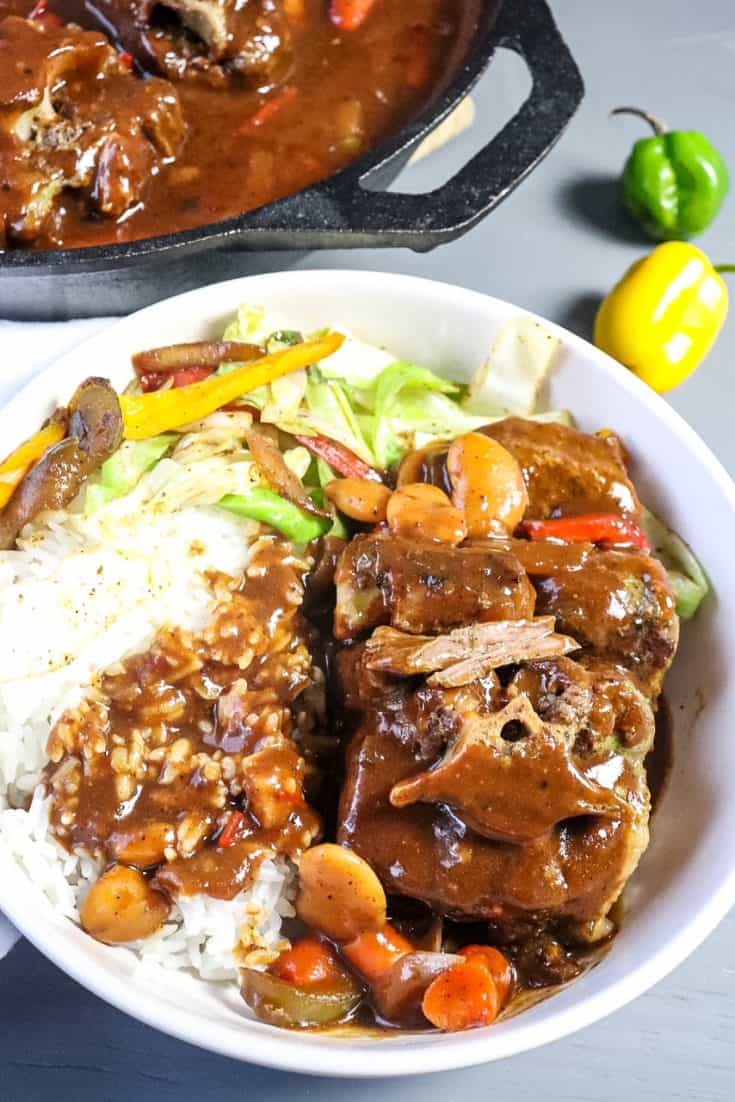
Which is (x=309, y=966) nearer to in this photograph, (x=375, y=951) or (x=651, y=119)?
(x=375, y=951)

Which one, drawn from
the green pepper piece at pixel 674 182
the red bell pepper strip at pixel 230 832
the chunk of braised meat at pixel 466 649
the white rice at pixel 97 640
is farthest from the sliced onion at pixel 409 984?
the green pepper piece at pixel 674 182

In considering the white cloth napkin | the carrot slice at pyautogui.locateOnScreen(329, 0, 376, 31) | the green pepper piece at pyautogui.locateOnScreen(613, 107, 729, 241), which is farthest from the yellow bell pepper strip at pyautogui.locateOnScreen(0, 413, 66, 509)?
the green pepper piece at pyautogui.locateOnScreen(613, 107, 729, 241)

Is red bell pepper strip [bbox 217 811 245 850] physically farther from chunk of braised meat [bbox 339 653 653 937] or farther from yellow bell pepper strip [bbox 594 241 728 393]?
yellow bell pepper strip [bbox 594 241 728 393]

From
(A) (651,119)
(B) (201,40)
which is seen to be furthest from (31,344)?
(A) (651,119)

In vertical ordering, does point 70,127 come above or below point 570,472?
above

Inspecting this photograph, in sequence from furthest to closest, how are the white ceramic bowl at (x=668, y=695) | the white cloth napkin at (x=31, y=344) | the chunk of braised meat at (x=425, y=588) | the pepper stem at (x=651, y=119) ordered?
the pepper stem at (x=651, y=119) → the white cloth napkin at (x=31, y=344) → the chunk of braised meat at (x=425, y=588) → the white ceramic bowl at (x=668, y=695)

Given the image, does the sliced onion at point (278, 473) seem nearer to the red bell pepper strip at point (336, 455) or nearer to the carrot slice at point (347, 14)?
the red bell pepper strip at point (336, 455)

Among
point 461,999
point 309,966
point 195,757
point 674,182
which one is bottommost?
point 309,966
